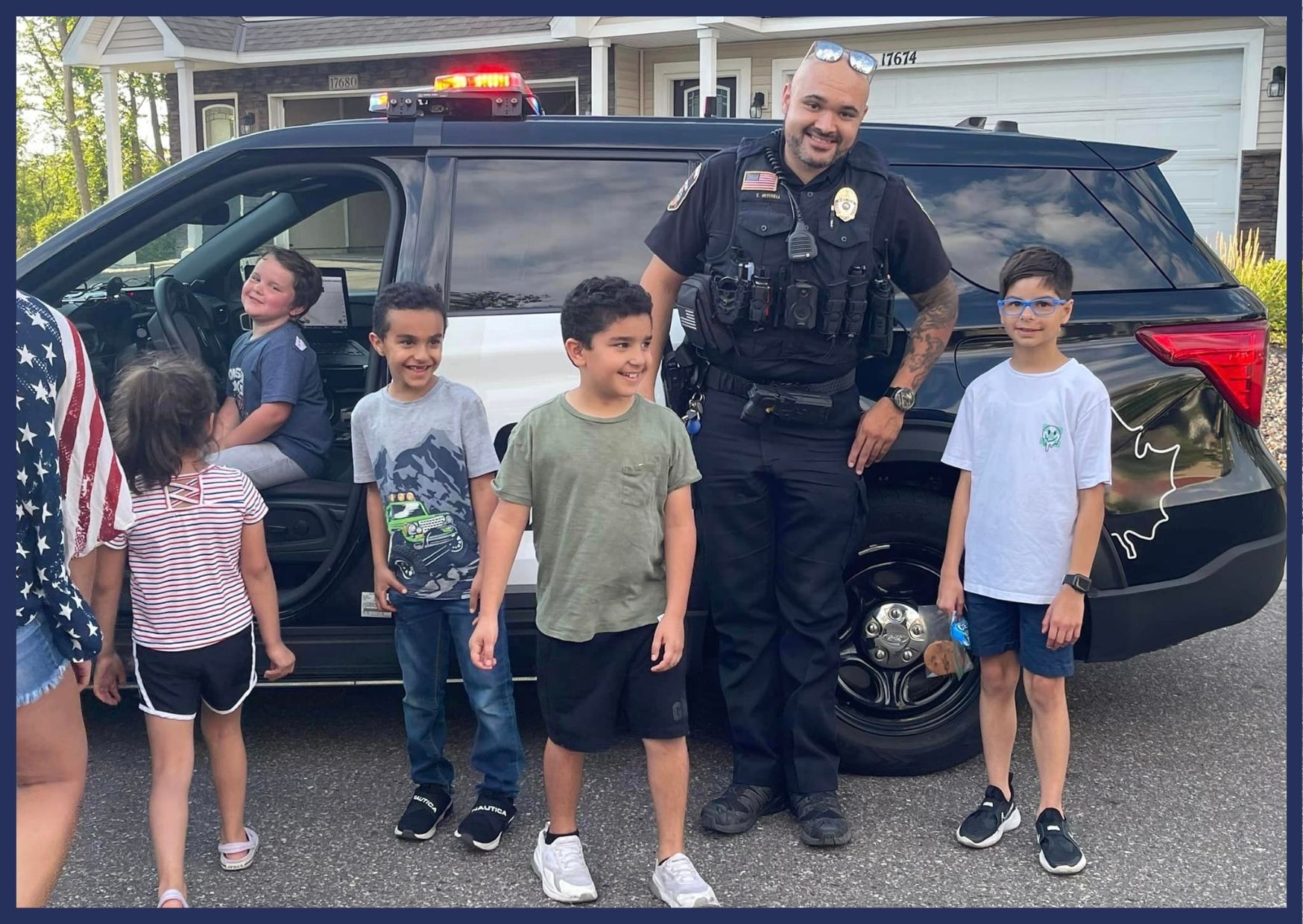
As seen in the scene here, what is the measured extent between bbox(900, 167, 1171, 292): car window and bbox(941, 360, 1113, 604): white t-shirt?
0.44m

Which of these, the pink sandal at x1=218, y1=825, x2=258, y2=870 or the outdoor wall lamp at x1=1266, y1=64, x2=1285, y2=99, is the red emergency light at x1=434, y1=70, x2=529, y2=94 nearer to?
the pink sandal at x1=218, y1=825, x2=258, y2=870

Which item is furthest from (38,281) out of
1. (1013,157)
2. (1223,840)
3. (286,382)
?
(1223,840)

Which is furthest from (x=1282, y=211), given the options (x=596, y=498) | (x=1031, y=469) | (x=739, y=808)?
(x=596, y=498)

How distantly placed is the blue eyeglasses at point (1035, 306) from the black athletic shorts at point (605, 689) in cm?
112

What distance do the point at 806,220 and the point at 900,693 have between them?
52.2 inches

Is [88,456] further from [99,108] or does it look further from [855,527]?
[99,108]

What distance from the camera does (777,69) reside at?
13586 mm

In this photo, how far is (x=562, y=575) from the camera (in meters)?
2.70

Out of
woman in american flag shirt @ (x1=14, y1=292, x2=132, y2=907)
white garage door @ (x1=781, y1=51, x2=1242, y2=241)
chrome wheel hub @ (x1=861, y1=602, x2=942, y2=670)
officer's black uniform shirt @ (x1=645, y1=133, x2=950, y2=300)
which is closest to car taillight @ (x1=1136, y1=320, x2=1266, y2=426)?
officer's black uniform shirt @ (x1=645, y1=133, x2=950, y2=300)

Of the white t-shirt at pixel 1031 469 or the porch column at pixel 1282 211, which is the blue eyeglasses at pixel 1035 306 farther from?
the porch column at pixel 1282 211

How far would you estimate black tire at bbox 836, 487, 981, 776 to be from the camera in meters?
3.29

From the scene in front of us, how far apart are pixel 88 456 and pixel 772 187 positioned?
5.42ft

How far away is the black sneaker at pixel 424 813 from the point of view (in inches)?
118

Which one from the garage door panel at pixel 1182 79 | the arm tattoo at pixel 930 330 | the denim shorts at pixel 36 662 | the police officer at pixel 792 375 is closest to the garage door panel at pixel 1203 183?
the garage door panel at pixel 1182 79
